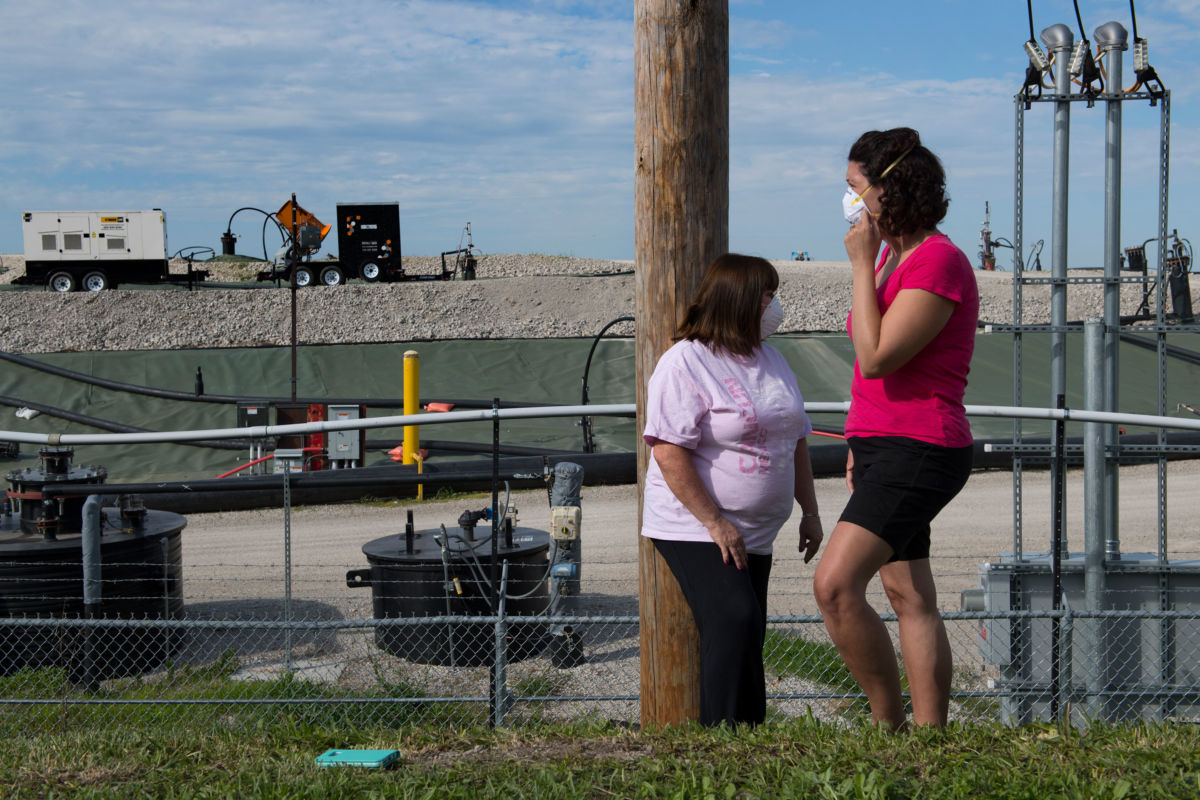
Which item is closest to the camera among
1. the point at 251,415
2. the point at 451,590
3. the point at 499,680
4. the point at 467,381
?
the point at 499,680

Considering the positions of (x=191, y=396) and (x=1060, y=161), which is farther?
(x=191, y=396)

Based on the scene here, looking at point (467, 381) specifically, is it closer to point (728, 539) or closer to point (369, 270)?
point (369, 270)

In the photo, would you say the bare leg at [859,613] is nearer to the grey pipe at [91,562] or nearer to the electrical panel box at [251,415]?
the grey pipe at [91,562]

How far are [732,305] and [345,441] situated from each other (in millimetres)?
10278

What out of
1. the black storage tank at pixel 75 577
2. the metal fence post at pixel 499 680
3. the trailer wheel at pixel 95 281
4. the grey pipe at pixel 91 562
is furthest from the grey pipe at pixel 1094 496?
the trailer wheel at pixel 95 281

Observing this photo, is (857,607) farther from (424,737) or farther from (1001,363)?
(1001,363)

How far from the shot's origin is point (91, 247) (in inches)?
1006

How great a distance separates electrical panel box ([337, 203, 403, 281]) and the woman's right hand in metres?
25.0

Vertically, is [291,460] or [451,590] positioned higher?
[291,460]

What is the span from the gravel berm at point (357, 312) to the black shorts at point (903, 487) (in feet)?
61.7

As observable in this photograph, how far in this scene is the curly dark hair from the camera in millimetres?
3211

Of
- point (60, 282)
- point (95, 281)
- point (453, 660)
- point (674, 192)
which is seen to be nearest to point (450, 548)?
point (453, 660)

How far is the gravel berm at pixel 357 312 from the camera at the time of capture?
2294 centimetres

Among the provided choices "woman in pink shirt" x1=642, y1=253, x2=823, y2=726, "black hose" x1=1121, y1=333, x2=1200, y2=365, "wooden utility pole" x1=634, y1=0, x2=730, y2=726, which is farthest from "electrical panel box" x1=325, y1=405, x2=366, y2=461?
"black hose" x1=1121, y1=333, x2=1200, y2=365
